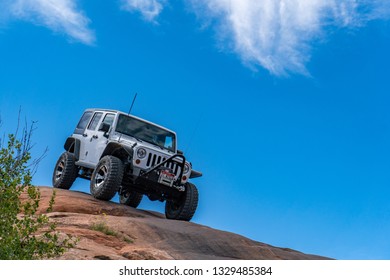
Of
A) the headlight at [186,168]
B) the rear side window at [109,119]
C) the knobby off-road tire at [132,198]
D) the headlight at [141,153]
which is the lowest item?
the knobby off-road tire at [132,198]

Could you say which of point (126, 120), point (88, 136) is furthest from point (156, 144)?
point (88, 136)

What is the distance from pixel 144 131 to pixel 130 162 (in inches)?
64.5

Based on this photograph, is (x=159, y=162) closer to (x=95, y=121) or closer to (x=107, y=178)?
(x=107, y=178)

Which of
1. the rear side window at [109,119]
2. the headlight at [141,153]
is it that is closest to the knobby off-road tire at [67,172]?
the rear side window at [109,119]

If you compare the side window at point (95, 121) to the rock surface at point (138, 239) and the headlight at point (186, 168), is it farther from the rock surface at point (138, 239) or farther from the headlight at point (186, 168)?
the headlight at point (186, 168)

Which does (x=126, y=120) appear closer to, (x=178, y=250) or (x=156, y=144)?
(x=156, y=144)

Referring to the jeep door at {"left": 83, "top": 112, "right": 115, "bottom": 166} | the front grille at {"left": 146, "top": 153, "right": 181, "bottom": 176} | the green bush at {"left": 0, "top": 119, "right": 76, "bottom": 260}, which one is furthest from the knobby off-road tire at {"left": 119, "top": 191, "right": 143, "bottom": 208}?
the green bush at {"left": 0, "top": 119, "right": 76, "bottom": 260}

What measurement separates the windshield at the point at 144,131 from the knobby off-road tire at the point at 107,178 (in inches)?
52.8

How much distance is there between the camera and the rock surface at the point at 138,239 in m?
9.17

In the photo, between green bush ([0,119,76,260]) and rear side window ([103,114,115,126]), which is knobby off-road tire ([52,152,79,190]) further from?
green bush ([0,119,76,260])

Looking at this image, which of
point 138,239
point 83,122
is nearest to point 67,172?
point 83,122

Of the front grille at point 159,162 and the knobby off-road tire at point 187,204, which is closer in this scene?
the front grille at point 159,162
